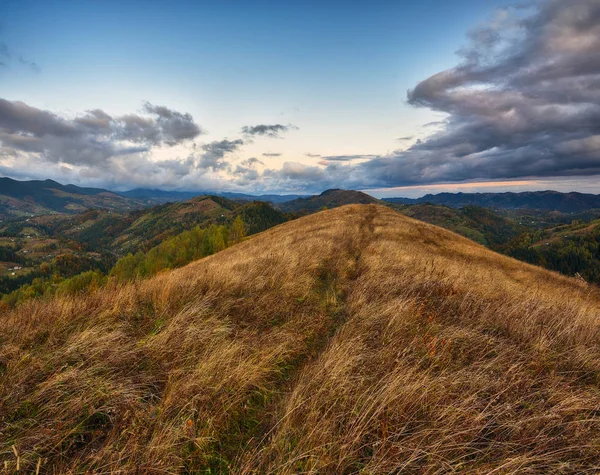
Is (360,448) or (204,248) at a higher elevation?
(360,448)

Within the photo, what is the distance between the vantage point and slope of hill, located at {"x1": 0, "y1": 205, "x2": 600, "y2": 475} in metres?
2.95

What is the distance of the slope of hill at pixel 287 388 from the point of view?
116 inches

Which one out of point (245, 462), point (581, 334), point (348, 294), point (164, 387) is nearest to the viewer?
point (245, 462)

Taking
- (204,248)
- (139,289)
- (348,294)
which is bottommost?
(204,248)

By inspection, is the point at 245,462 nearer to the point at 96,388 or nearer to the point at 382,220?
the point at 96,388

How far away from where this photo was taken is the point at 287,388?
4523 millimetres

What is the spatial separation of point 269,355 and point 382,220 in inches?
1345

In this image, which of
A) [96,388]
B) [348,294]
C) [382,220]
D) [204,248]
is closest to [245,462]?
[96,388]

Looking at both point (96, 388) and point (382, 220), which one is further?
point (382, 220)

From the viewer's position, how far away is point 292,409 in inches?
136

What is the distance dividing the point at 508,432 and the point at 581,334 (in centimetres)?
513

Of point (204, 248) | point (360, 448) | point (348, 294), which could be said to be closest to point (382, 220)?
point (348, 294)

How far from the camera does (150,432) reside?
3.17 metres

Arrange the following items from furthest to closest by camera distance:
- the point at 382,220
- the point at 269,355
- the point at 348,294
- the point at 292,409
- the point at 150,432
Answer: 1. the point at 382,220
2. the point at 348,294
3. the point at 269,355
4. the point at 292,409
5. the point at 150,432
